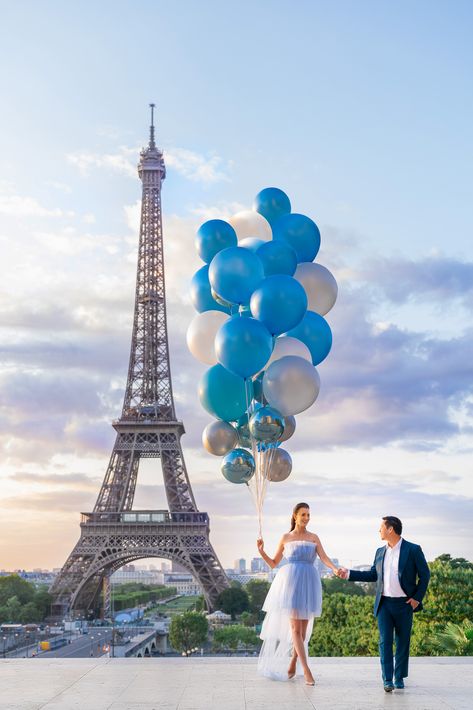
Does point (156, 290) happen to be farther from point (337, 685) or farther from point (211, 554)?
point (337, 685)

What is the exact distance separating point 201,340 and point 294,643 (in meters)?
4.41

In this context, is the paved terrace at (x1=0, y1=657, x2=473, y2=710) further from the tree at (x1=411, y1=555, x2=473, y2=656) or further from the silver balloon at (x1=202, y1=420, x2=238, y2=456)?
the tree at (x1=411, y1=555, x2=473, y2=656)

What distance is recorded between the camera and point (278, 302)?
34.3 ft

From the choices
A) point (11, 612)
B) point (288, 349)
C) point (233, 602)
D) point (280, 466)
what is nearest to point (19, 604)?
point (11, 612)

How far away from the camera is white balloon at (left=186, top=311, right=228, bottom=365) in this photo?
39.5 feet

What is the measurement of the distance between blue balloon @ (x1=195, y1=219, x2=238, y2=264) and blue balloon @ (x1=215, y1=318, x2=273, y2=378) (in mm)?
1774

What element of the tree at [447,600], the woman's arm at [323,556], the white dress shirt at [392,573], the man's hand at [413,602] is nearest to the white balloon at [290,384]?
the woman's arm at [323,556]

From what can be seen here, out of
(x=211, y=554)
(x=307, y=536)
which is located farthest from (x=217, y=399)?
(x=211, y=554)

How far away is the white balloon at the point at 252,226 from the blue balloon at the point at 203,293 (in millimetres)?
759

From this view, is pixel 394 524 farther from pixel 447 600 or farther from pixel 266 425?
pixel 447 600

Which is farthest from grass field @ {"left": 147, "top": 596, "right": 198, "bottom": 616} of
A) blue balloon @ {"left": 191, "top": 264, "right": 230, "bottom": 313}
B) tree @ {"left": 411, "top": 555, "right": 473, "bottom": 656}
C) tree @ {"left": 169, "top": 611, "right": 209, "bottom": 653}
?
→ blue balloon @ {"left": 191, "top": 264, "right": 230, "bottom": 313}

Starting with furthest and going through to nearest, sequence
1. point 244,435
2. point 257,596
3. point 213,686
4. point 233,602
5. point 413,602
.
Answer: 1. point 257,596
2. point 233,602
3. point 244,435
4. point 213,686
5. point 413,602

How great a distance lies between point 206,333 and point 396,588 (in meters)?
4.76

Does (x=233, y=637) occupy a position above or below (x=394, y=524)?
below
